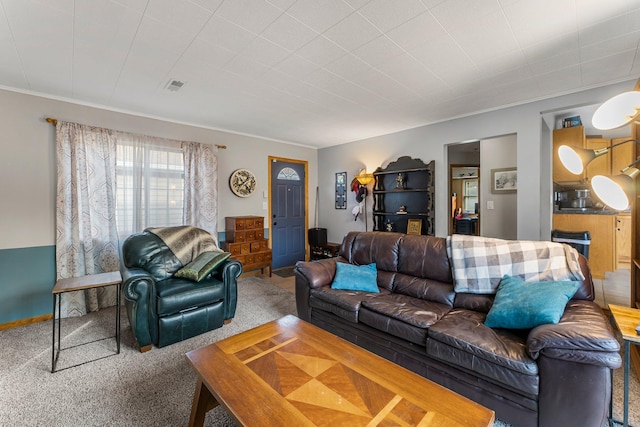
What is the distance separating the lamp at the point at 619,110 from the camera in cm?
139

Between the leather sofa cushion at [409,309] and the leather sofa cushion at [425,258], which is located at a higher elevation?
the leather sofa cushion at [425,258]

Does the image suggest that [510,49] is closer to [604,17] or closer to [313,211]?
[604,17]

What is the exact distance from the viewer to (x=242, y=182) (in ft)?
15.2

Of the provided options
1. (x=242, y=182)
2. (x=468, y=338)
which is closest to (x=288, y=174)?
(x=242, y=182)

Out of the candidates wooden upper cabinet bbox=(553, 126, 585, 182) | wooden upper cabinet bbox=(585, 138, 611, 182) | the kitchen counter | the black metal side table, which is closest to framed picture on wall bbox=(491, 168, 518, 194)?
wooden upper cabinet bbox=(553, 126, 585, 182)

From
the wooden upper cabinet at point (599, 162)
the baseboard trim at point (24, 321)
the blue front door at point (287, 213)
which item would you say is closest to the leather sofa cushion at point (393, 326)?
the blue front door at point (287, 213)

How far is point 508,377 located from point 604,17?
237 cm

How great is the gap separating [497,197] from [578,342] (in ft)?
12.9

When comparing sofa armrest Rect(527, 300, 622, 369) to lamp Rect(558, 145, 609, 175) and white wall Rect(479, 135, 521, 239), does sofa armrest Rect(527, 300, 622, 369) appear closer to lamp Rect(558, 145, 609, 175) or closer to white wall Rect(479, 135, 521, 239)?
lamp Rect(558, 145, 609, 175)

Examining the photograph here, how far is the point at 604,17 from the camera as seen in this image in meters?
1.79

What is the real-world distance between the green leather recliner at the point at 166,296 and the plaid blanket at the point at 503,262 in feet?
7.18

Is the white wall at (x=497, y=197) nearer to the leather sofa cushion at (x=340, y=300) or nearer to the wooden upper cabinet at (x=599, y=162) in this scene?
the wooden upper cabinet at (x=599, y=162)

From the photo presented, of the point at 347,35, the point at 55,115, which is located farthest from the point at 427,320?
the point at 55,115

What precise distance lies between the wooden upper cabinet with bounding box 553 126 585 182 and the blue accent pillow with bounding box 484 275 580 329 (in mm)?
2917
